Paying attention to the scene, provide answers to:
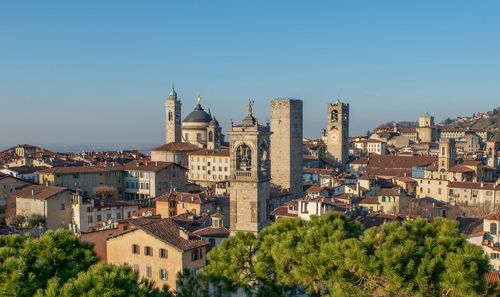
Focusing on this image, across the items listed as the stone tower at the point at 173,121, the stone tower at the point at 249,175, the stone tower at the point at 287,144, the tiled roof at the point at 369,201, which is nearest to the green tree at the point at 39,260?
the stone tower at the point at 249,175

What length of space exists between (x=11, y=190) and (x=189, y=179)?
32399 millimetres

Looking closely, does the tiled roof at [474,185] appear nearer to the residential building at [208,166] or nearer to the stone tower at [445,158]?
the stone tower at [445,158]

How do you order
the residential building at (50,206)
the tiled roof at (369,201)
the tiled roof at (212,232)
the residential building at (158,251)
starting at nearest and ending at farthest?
the residential building at (158,251), the tiled roof at (212,232), the residential building at (50,206), the tiled roof at (369,201)

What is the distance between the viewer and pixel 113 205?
48688 millimetres

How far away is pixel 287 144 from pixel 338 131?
3291cm

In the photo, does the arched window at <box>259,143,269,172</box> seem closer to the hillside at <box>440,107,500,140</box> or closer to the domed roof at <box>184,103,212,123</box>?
the domed roof at <box>184,103,212,123</box>

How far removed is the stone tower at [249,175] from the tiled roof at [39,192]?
71.5 feet

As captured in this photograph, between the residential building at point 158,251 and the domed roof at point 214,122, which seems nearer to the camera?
the residential building at point 158,251

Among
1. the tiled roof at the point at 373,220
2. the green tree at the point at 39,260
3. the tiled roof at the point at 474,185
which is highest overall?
the green tree at the point at 39,260

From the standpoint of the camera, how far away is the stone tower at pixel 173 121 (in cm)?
10775

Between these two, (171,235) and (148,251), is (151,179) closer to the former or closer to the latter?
(171,235)

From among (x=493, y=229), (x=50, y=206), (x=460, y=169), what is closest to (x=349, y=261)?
(x=493, y=229)

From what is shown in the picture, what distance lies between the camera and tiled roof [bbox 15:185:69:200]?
156 ft

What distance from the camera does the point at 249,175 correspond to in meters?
31.5
